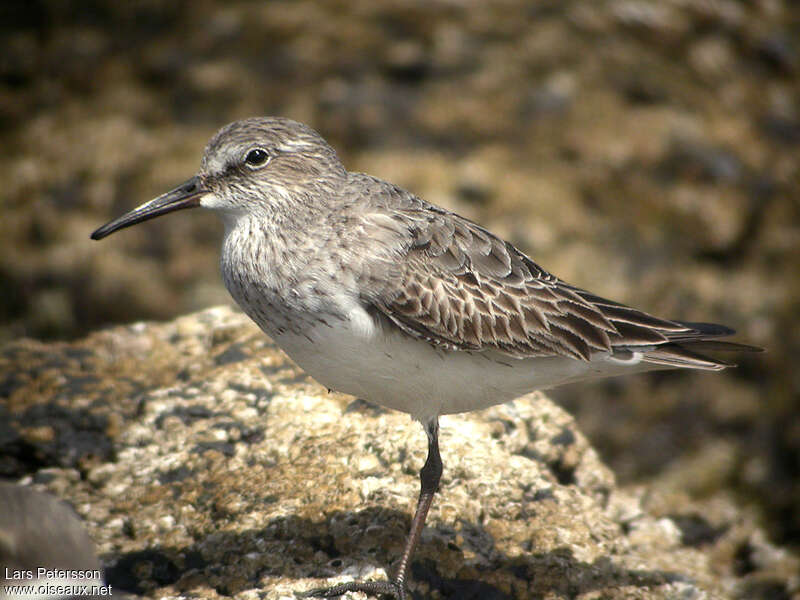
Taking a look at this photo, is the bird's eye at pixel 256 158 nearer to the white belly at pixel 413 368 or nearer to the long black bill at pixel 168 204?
the long black bill at pixel 168 204

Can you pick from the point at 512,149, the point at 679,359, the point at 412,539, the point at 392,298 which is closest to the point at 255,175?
the point at 392,298

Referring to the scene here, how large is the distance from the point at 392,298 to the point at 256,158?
47.8 inches

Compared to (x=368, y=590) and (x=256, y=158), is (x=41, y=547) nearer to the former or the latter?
(x=368, y=590)

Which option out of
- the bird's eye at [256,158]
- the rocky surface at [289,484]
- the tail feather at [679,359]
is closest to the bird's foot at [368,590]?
the rocky surface at [289,484]

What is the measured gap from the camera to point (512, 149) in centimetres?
1120

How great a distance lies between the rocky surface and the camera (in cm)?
572

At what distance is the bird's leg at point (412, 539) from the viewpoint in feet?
17.6

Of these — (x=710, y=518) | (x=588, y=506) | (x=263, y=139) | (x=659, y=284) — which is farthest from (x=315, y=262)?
(x=659, y=284)

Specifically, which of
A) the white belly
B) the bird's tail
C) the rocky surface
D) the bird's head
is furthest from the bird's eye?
the bird's tail

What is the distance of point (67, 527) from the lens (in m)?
4.45

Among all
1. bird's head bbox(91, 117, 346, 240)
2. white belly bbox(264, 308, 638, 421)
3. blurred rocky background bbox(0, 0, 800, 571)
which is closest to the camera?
white belly bbox(264, 308, 638, 421)

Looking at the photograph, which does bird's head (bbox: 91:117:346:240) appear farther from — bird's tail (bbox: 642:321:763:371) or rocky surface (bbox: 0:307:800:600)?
bird's tail (bbox: 642:321:763:371)

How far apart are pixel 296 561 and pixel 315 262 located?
189cm

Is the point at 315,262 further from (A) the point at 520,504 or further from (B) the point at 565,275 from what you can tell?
(B) the point at 565,275
